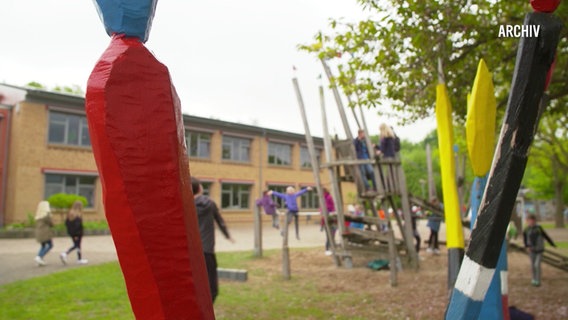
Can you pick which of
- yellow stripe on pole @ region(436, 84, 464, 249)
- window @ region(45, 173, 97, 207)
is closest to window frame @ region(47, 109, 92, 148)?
window @ region(45, 173, 97, 207)

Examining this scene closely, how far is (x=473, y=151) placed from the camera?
2.50m

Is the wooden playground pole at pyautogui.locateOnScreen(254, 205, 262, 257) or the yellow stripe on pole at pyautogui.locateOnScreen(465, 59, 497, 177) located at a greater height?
the yellow stripe on pole at pyautogui.locateOnScreen(465, 59, 497, 177)

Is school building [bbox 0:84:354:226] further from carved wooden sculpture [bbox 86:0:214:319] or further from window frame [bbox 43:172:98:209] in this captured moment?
carved wooden sculpture [bbox 86:0:214:319]

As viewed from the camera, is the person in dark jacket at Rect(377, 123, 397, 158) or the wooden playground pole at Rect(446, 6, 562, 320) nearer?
the wooden playground pole at Rect(446, 6, 562, 320)

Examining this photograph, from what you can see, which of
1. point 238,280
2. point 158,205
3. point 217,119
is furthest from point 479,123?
point 217,119

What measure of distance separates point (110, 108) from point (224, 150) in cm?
2718

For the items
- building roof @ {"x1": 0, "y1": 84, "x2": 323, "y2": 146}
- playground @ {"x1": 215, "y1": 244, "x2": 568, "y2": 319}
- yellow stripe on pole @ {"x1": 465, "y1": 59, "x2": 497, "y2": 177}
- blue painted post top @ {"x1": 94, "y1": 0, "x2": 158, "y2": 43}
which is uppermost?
building roof @ {"x1": 0, "y1": 84, "x2": 323, "y2": 146}

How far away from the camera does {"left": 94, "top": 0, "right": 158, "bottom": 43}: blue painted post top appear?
1.64 meters

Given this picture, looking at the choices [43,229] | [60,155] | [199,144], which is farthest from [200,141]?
[43,229]

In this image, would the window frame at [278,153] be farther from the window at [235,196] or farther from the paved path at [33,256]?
the paved path at [33,256]

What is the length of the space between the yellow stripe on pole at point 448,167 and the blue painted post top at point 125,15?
225cm

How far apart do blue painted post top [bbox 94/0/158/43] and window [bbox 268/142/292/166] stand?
29605 mm

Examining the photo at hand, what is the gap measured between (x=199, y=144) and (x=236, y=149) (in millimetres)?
3091

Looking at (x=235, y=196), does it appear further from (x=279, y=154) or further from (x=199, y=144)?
(x=279, y=154)
